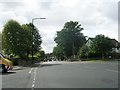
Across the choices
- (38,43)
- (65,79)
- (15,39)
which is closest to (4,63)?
(65,79)

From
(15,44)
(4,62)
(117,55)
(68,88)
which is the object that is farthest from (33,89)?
(117,55)

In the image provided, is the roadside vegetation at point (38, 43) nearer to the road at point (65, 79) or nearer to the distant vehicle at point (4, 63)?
the distant vehicle at point (4, 63)

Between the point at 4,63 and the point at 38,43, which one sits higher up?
the point at 38,43

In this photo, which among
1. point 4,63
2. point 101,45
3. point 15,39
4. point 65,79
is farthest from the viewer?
point 101,45

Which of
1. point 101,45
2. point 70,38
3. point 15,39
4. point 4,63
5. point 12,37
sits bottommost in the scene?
point 4,63

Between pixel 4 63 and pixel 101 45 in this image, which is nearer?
pixel 4 63

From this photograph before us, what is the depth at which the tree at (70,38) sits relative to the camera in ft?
390

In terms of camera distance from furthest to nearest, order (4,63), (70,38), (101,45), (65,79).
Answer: (70,38)
(101,45)
(4,63)
(65,79)

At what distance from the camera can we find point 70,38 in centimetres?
11819

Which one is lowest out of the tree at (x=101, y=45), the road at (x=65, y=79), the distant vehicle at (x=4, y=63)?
the road at (x=65, y=79)

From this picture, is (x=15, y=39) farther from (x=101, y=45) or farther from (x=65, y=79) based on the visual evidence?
(x=65, y=79)

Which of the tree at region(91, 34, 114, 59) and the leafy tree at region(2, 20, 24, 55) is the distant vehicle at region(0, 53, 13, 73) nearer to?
the leafy tree at region(2, 20, 24, 55)

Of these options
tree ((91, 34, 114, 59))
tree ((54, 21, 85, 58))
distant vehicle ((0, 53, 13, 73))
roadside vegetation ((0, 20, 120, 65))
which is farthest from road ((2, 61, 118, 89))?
tree ((54, 21, 85, 58))

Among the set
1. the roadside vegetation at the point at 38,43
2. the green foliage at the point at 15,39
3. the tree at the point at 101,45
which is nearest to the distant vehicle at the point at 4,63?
the roadside vegetation at the point at 38,43
